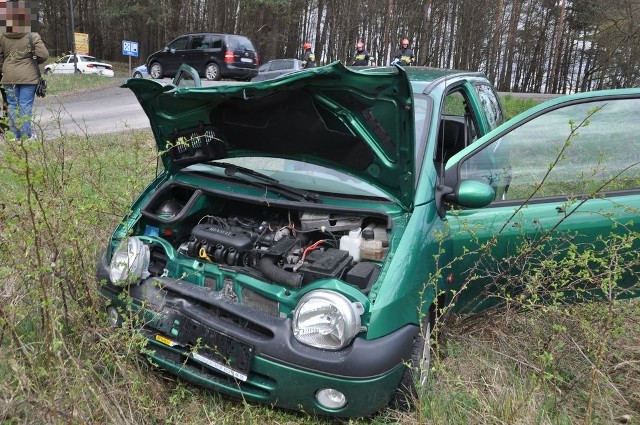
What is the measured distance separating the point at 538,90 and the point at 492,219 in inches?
1617

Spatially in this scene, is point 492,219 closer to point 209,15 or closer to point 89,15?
point 209,15

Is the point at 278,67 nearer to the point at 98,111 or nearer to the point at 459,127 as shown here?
the point at 98,111

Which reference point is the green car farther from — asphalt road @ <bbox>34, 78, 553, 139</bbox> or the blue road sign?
the blue road sign

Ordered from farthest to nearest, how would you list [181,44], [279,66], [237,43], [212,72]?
[181,44]
[212,72]
[237,43]
[279,66]

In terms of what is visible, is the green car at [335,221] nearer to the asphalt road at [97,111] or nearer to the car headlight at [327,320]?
the car headlight at [327,320]

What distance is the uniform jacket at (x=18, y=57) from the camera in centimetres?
673

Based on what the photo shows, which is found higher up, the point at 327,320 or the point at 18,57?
the point at 18,57

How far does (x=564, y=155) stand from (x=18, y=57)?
687 cm

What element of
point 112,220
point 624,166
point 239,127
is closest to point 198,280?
point 239,127

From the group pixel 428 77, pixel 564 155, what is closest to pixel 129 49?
pixel 428 77

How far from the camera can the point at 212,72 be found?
20609 millimetres

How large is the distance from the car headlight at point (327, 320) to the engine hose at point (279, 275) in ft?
0.72

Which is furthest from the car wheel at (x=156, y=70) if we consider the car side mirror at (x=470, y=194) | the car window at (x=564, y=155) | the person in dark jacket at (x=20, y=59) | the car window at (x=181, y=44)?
the car side mirror at (x=470, y=194)

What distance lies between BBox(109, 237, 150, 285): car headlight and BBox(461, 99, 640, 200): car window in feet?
6.29
